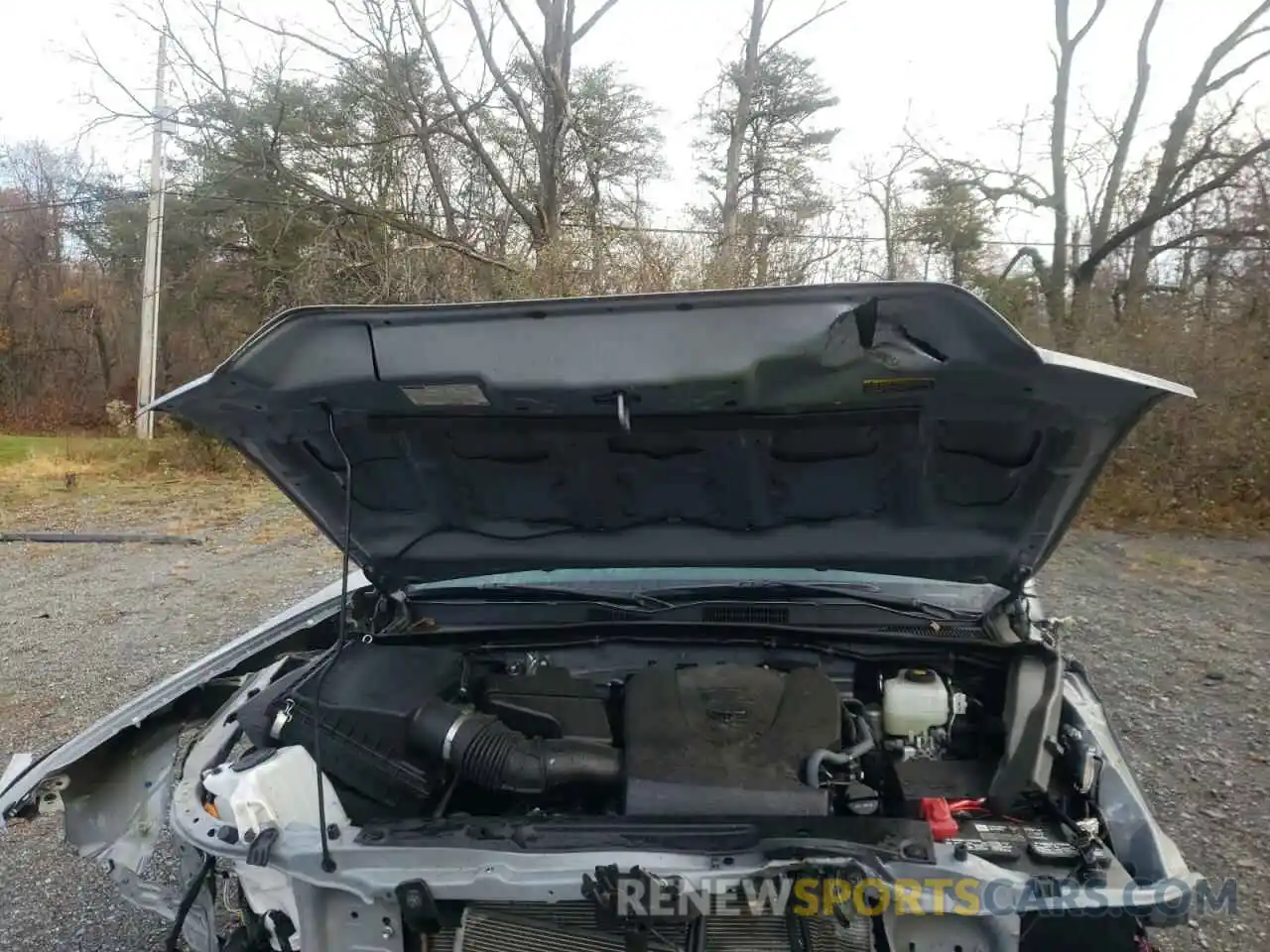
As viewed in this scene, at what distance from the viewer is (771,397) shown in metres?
2.03

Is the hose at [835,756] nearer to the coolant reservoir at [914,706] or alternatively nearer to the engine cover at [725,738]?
the engine cover at [725,738]

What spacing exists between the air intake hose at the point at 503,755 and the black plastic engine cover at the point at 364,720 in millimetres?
55

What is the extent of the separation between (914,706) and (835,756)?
0.41 metres

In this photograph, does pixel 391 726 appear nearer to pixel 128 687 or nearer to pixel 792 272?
pixel 128 687

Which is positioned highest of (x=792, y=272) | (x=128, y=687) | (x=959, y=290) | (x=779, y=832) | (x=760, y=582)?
(x=792, y=272)

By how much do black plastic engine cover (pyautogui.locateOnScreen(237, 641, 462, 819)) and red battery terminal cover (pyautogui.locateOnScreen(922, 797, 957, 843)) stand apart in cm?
110

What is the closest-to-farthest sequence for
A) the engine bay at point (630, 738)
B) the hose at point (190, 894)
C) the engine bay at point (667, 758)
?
the engine bay at point (667, 758) → the hose at point (190, 894) → the engine bay at point (630, 738)

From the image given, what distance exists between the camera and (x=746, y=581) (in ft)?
8.91

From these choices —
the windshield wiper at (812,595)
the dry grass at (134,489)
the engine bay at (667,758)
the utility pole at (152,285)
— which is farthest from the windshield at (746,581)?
the utility pole at (152,285)

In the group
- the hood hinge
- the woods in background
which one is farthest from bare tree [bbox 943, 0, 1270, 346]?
the hood hinge

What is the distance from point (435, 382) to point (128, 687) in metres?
3.92

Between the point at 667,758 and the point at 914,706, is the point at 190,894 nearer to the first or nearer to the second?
the point at 667,758

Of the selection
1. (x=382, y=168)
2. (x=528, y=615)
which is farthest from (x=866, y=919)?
(x=382, y=168)

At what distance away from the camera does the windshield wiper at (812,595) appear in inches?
102
